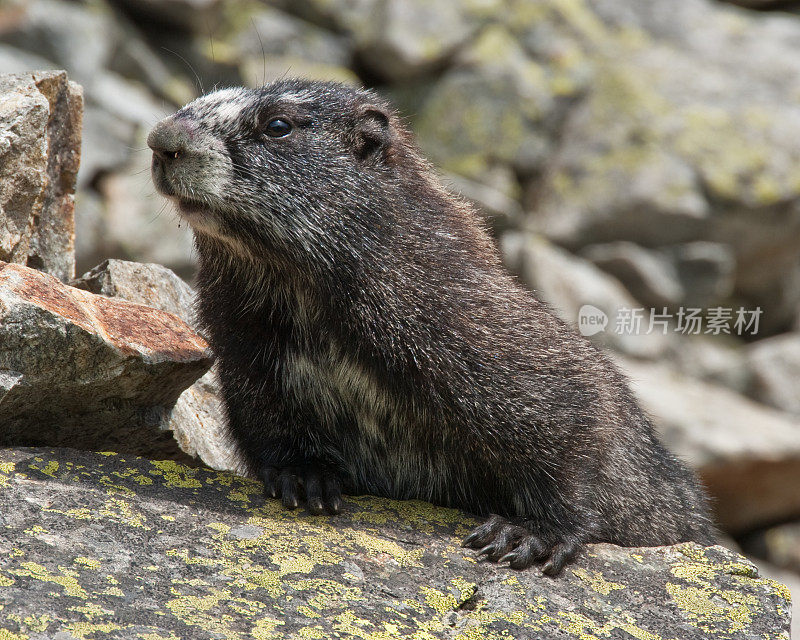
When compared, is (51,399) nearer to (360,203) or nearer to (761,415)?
(360,203)

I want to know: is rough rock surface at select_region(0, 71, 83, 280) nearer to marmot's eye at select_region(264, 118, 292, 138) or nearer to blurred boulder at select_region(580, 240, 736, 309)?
marmot's eye at select_region(264, 118, 292, 138)

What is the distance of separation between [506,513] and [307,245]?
195 centimetres

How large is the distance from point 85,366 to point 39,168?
1625 millimetres

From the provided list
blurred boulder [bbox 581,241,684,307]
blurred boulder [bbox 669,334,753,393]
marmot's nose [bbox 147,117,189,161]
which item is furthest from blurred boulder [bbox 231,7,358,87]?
marmot's nose [bbox 147,117,189,161]

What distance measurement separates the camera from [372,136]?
555 cm

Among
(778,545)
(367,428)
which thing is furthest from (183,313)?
(778,545)

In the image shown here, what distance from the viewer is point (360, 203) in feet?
17.3

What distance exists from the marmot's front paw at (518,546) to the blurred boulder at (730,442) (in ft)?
37.8

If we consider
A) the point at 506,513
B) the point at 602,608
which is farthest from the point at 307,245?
the point at 602,608

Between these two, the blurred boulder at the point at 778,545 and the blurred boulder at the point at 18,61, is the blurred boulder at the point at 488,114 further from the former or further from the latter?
the blurred boulder at the point at 778,545

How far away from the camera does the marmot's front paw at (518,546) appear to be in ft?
15.7

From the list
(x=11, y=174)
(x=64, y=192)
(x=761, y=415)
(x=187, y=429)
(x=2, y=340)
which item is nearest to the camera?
(x=2, y=340)

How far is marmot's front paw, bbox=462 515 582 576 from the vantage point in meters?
4.79

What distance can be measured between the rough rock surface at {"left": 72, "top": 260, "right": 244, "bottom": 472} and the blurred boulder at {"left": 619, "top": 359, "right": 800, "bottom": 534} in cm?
1066
